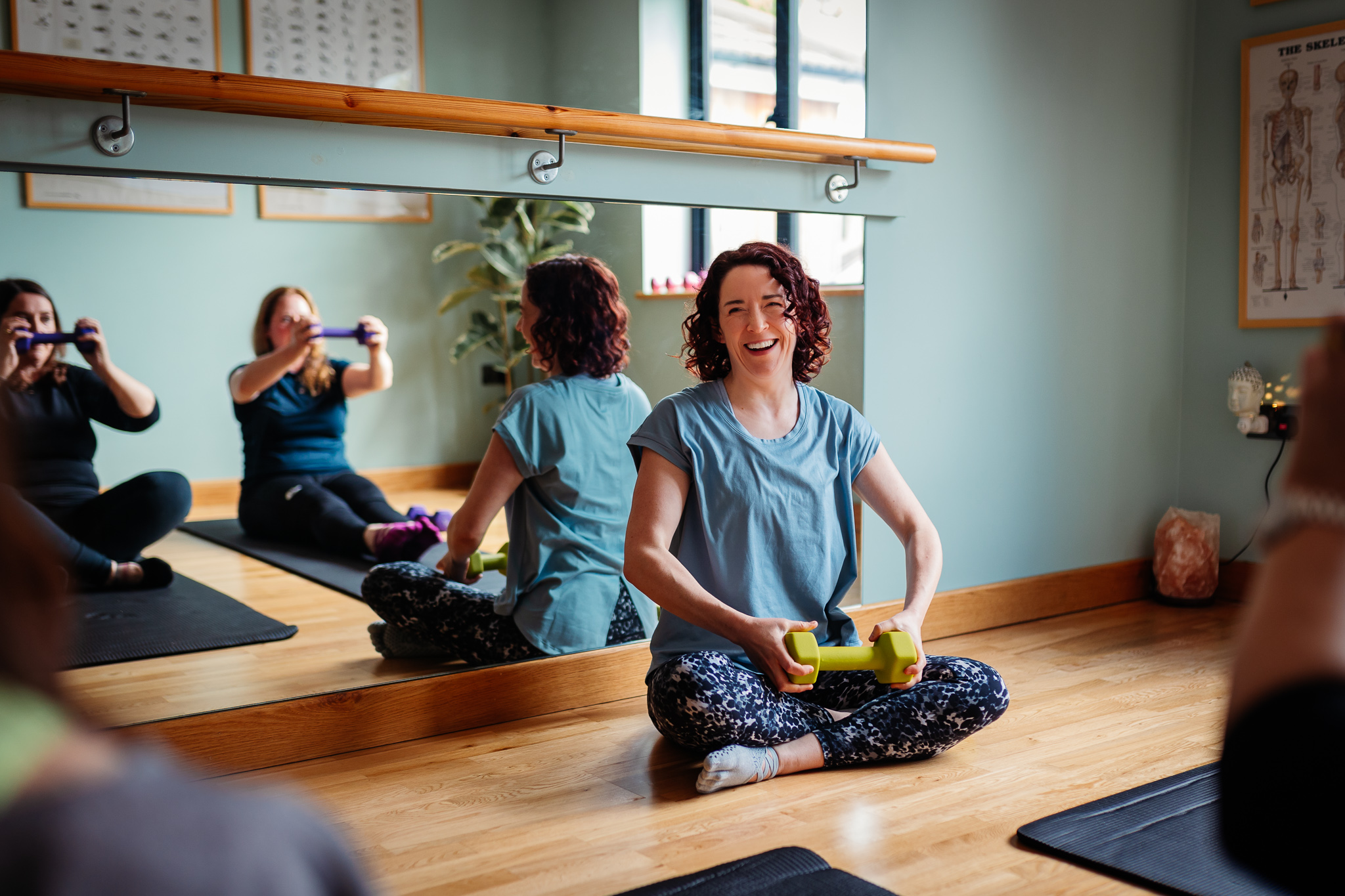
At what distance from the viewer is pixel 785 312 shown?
1962 millimetres

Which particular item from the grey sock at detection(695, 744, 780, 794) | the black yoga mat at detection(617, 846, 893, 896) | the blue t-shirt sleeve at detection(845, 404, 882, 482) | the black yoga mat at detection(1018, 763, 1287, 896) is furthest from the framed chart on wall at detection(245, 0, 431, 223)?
the black yoga mat at detection(1018, 763, 1287, 896)

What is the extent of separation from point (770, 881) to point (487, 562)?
1.10 meters

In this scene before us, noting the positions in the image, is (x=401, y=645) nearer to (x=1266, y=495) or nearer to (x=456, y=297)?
(x=456, y=297)

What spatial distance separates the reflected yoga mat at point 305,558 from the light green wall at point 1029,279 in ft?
3.66

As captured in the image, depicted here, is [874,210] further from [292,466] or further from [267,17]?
[292,466]

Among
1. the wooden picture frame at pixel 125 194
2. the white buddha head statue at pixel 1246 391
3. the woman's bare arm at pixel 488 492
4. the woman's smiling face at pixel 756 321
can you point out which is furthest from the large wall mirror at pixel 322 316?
the white buddha head statue at pixel 1246 391

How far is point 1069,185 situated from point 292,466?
6.81 ft

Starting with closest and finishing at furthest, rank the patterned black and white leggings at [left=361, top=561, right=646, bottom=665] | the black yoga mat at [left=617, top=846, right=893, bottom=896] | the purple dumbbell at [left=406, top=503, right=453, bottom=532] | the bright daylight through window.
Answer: the black yoga mat at [left=617, top=846, right=893, bottom=896] → the patterned black and white leggings at [left=361, top=561, right=646, bottom=665] → the bright daylight through window → the purple dumbbell at [left=406, top=503, right=453, bottom=532]

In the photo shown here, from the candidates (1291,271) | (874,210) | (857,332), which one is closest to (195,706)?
(857,332)

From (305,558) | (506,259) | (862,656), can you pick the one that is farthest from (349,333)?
(862,656)

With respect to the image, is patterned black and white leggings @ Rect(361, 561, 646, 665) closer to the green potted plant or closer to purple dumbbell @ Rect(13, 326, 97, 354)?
the green potted plant

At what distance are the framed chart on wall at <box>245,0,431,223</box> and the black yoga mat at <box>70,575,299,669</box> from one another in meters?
0.97

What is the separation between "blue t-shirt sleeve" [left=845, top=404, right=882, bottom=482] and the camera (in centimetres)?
205

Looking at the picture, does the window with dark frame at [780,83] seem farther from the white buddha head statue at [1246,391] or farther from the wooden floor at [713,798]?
the white buddha head statue at [1246,391]
